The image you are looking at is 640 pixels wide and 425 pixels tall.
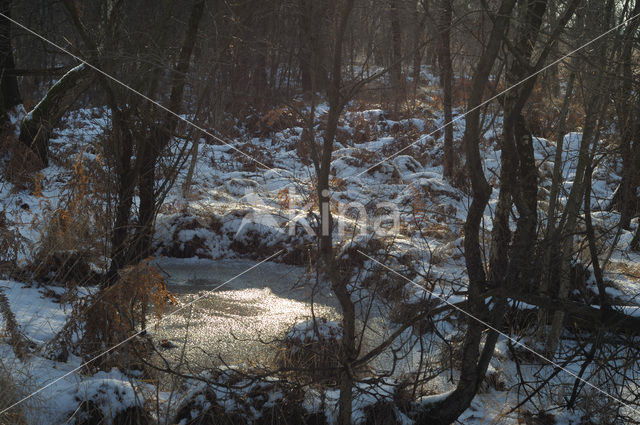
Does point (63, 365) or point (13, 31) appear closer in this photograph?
point (63, 365)

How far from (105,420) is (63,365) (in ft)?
3.27

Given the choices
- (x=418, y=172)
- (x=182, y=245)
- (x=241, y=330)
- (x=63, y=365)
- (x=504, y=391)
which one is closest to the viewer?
(x=63, y=365)

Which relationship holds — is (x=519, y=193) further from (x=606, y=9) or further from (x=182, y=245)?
(x=182, y=245)

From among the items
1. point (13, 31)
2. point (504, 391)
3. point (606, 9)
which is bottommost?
point (504, 391)

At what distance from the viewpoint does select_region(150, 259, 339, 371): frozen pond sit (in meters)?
5.70

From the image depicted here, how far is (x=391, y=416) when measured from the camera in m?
4.00

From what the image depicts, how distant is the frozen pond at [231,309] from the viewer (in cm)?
570

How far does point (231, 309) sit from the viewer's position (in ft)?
22.8

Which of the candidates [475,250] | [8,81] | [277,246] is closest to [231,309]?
[277,246]

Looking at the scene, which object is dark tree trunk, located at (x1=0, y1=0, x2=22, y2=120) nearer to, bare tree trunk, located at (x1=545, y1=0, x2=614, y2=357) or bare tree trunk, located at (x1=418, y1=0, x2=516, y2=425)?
bare tree trunk, located at (x1=418, y1=0, x2=516, y2=425)

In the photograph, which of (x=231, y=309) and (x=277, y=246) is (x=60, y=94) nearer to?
(x=231, y=309)

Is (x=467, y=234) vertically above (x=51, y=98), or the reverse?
(x=51, y=98)

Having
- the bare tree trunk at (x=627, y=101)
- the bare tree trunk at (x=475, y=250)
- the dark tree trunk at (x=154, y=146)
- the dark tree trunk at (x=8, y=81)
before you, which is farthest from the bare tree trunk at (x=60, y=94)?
the bare tree trunk at (x=627, y=101)

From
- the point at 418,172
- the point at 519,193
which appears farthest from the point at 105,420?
the point at 418,172
